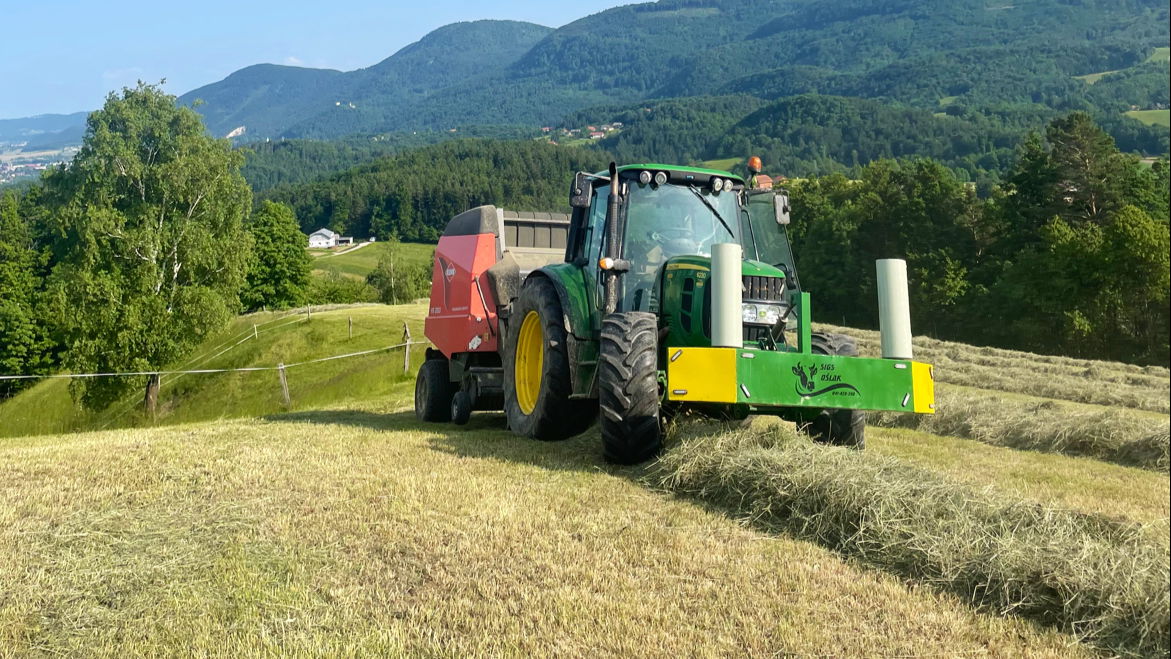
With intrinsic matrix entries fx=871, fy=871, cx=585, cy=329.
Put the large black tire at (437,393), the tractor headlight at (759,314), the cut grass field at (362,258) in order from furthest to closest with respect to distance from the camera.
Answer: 1. the cut grass field at (362,258)
2. the large black tire at (437,393)
3. the tractor headlight at (759,314)

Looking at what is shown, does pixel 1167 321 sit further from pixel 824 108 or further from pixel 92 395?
pixel 824 108

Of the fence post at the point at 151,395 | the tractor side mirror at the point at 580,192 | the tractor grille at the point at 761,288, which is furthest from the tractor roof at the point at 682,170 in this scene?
the fence post at the point at 151,395

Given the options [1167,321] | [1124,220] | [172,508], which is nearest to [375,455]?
[172,508]

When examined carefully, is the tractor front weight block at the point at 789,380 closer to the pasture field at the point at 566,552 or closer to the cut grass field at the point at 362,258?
the pasture field at the point at 566,552

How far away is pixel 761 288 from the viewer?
730 centimetres

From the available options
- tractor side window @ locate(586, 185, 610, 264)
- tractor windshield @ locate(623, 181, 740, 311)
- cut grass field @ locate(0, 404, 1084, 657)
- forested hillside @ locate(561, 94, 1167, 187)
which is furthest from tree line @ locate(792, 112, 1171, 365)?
forested hillside @ locate(561, 94, 1167, 187)

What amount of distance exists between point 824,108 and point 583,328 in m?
181

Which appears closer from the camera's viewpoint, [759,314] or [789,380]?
[789,380]

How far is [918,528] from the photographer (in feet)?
15.1

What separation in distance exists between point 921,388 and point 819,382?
95cm

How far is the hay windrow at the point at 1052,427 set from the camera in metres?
9.84

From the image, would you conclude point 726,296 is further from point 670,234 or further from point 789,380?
point 670,234

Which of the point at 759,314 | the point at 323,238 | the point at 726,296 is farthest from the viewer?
the point at 323,238

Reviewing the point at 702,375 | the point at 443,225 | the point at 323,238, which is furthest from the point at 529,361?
the point at 323,238
